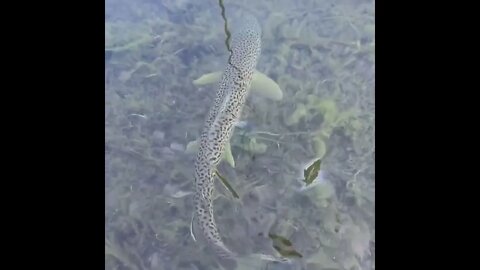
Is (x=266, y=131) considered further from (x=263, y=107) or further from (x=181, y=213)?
(x=181, y=213)

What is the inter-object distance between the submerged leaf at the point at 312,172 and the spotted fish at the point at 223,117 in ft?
0.95

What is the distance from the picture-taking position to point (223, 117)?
194 centimetres

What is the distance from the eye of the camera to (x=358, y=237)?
1895 millimetres

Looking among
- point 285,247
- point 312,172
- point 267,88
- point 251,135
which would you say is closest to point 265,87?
point 267,88

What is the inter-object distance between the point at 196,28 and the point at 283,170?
0.57 meters

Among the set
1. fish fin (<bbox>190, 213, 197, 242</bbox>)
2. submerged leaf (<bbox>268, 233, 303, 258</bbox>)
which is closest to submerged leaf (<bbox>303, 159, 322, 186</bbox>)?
submerged leaf (<bbox>268, 233, 303, 258</bbox>)

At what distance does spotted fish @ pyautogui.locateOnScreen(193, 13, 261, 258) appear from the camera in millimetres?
1933

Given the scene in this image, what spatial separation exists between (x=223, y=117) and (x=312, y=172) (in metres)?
0.35

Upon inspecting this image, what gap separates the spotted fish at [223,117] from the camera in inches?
76.1

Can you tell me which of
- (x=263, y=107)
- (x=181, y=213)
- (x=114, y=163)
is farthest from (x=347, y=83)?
(x=114, y=163)

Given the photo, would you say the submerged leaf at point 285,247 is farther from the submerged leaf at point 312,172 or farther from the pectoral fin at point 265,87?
the pectoral fin at point 265,87

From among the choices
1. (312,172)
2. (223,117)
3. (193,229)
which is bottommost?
(193,229)

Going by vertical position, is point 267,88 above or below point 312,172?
above

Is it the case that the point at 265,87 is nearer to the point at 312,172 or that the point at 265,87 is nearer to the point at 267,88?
the point at 267,88
